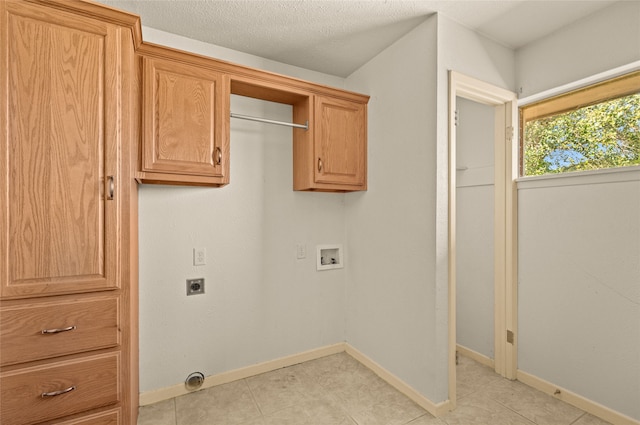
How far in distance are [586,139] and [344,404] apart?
7.55 feet

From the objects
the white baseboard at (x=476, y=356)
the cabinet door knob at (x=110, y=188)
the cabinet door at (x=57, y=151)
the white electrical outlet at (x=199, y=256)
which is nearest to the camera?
the cabinet door at (x=57, y=151)

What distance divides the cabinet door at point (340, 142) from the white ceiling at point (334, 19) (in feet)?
1.37

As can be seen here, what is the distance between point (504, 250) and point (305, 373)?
176cm

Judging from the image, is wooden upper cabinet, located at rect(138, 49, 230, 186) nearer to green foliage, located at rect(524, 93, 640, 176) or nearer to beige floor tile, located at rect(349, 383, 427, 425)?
beige floor tile, located at rect(349, 383, 427, 425)

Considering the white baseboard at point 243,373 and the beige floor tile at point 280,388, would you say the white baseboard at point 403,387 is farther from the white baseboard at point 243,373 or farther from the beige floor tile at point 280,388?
the beige floor tile at point 280,388

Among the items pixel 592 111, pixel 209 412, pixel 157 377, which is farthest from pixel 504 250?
pixel 157 377

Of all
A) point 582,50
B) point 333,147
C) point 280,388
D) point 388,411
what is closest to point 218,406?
point 280,388

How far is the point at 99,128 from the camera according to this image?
4.65 ft

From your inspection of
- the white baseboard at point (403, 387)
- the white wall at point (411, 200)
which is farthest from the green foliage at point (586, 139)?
the white baseboard at point (403, 387)

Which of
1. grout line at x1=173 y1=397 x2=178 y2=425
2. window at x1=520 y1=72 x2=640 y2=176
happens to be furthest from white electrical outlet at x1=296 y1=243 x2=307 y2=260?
window at x1=520 y1=72 x2=640 y2=176

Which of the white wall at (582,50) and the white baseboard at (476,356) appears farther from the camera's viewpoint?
the white baseboard at (476,356)

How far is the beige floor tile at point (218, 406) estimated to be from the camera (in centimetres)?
186

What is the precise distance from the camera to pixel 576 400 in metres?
1.95

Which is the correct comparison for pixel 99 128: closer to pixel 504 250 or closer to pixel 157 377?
pixel 157 377
